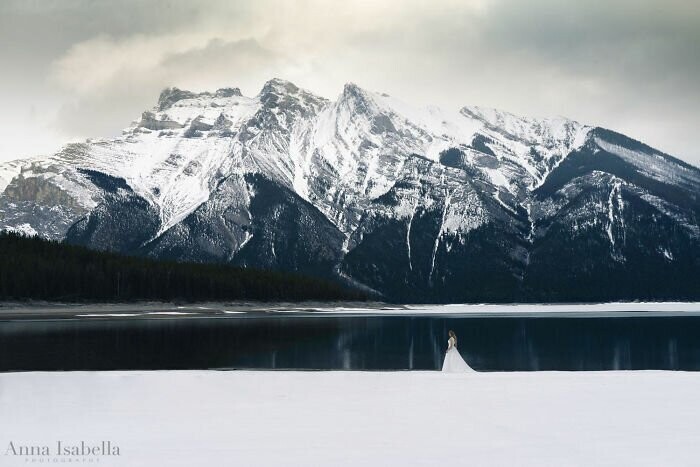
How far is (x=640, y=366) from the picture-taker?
48.9 metres

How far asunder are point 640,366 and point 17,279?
129 m

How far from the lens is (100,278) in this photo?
166 m

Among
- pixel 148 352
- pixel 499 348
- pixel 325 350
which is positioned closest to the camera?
pixel 148 352

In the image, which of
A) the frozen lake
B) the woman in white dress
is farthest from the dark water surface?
the woman in white dress
